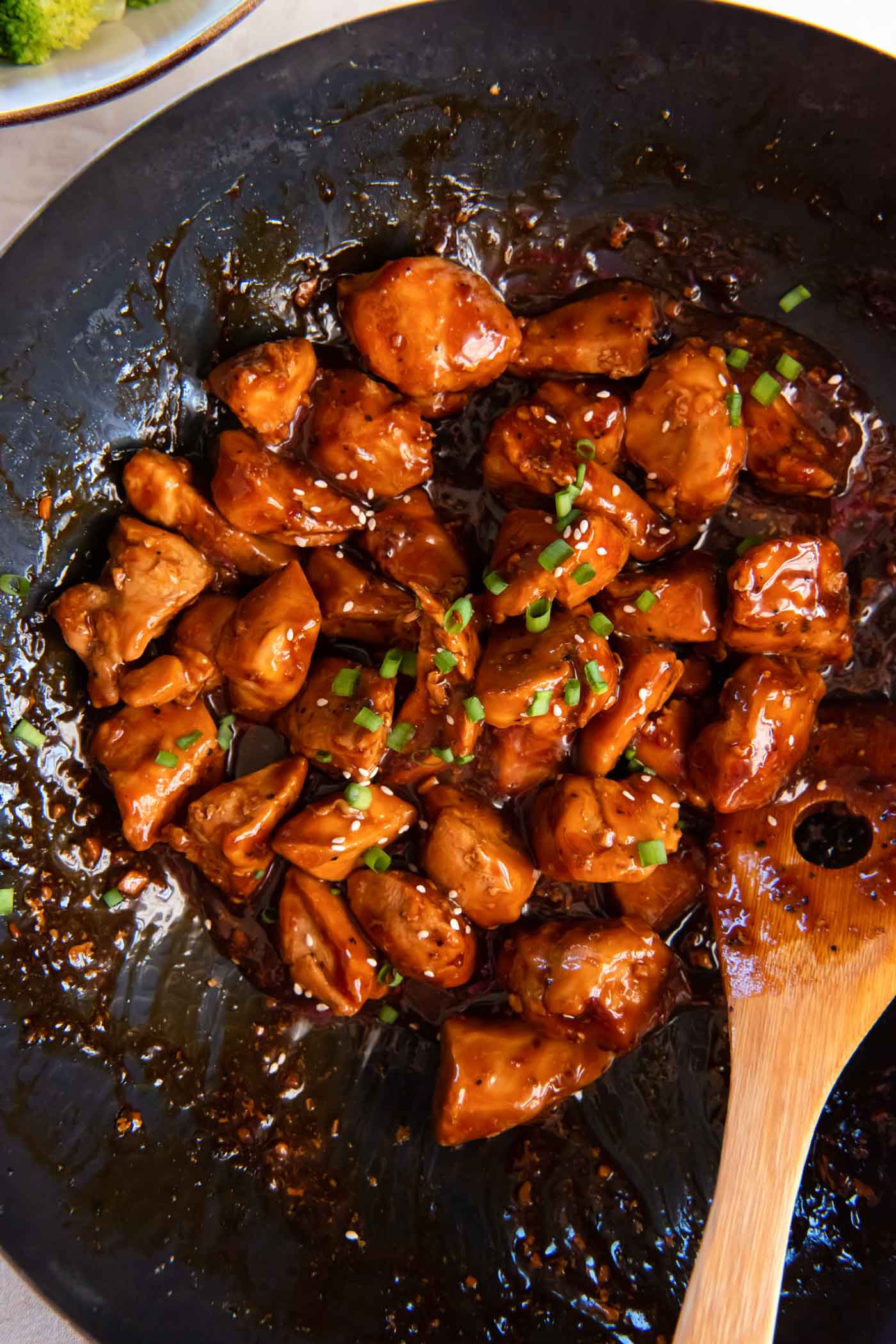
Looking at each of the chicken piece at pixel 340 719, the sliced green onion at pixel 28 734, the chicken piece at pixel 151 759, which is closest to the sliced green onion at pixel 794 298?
the chicken piece at pixel 340 719

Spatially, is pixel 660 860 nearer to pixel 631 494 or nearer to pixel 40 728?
pixel 631 494

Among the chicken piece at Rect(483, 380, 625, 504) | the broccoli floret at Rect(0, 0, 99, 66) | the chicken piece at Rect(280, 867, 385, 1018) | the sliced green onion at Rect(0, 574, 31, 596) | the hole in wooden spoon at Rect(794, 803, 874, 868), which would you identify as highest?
the broccoli floret at Rect(0, 0, 99, 66)

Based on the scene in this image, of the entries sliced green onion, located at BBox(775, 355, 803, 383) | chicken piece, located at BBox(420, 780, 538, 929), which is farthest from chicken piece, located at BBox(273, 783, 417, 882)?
sliced green onion, located at BBox(775, 355, 803, 383)

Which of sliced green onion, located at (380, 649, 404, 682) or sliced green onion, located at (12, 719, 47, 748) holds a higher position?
sliced green onion, located at (12, 719, 47, 748)

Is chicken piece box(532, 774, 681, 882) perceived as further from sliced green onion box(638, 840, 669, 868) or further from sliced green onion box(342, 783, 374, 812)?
sliced green onion box(342, 783, 374, 812)

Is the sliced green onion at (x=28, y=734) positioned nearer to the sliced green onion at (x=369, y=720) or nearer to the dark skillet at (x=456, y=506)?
the dark skillet at (x=456, y=506)

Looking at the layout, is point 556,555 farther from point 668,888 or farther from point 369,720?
point 668,888

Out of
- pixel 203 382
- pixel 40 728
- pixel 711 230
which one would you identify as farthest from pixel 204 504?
pixel 711 230
